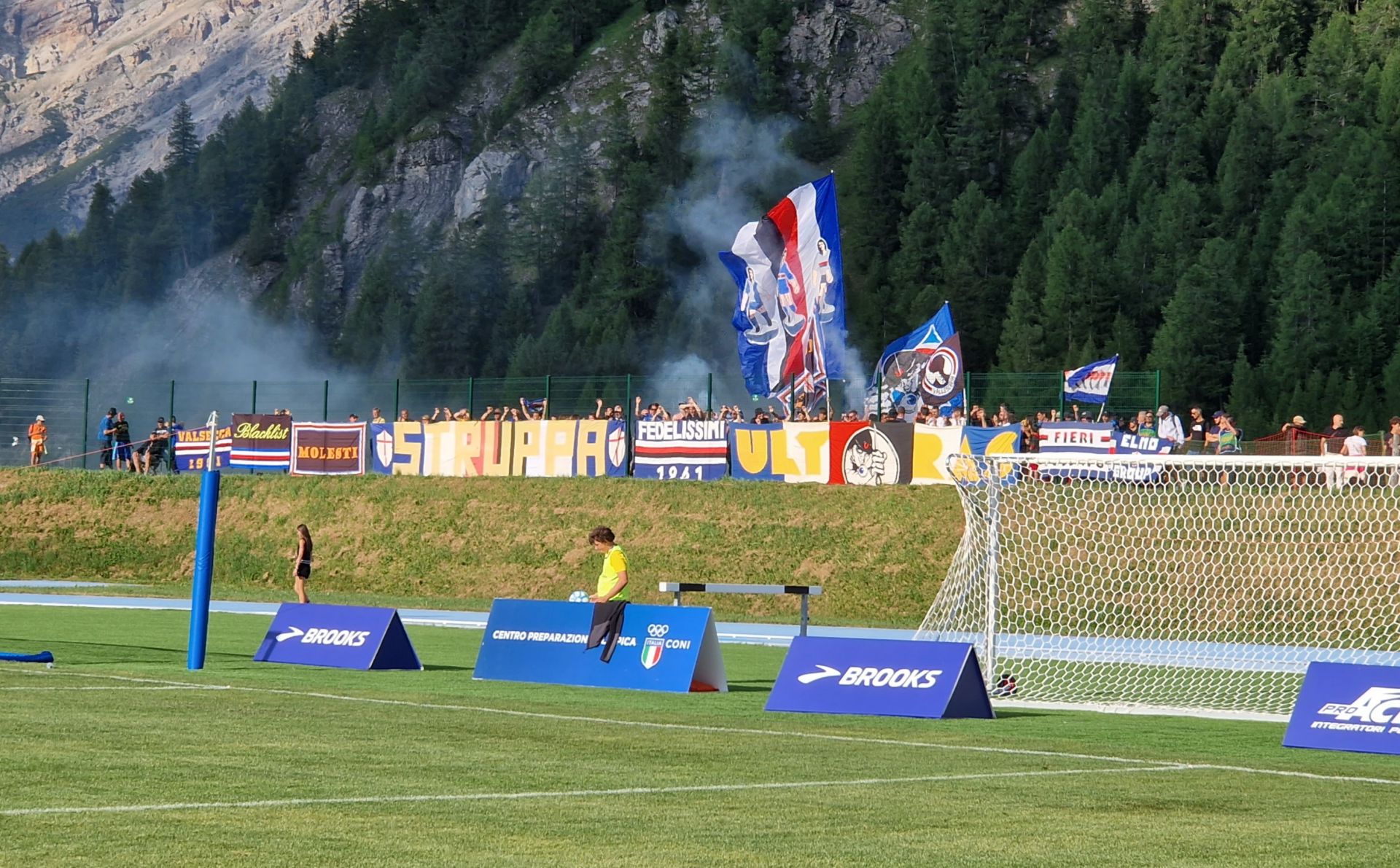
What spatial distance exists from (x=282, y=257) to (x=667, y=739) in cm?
12208

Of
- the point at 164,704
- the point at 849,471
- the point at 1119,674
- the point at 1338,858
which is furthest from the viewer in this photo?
the point at 849,471

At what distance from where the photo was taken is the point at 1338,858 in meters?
8.98

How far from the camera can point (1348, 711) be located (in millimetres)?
14336

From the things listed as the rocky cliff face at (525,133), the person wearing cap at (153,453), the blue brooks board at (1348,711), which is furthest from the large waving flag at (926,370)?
the rocky cliff face at (525,133)

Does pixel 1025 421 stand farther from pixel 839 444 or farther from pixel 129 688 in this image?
pixel 129 688

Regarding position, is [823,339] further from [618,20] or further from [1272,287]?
[618,20]

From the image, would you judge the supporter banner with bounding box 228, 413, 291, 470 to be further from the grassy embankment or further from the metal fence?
the metal fence

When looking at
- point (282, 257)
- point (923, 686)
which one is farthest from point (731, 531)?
point (282, 257)

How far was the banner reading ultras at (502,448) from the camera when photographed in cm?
4041

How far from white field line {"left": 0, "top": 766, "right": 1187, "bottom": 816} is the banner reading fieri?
82.1ft

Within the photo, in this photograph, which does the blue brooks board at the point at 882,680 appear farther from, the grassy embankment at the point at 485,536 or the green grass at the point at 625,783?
the grassy embankment at the point at 485,536

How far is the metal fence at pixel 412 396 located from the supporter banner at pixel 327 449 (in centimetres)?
330

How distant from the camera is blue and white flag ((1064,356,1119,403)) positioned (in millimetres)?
39125

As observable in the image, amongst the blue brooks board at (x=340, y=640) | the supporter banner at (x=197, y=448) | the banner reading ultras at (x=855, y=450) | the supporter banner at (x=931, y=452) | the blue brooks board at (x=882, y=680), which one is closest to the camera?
the blue brooks board at (x=882, y=680)
